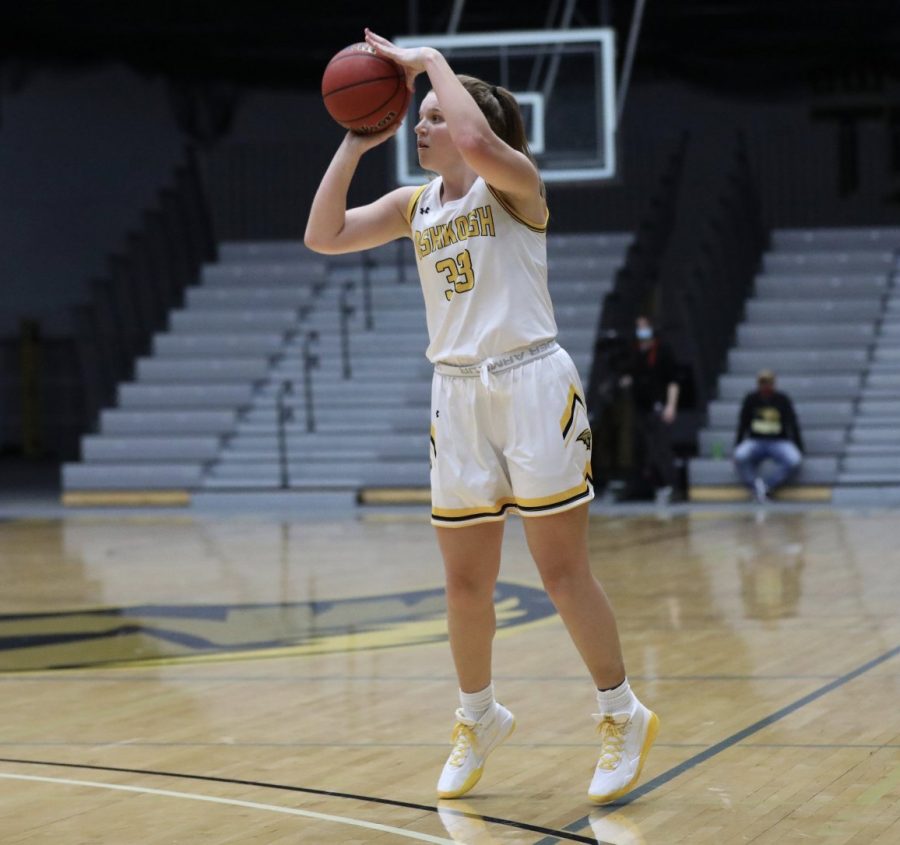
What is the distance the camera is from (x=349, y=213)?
454cm

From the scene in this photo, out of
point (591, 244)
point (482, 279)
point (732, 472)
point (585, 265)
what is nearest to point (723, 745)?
point (482, 279)

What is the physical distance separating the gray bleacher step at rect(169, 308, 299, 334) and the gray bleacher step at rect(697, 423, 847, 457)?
17.4ft

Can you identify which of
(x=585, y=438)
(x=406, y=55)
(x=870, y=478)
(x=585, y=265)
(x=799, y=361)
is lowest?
(x=870, y=478)

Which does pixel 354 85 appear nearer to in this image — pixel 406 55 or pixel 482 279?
pixel 406 55

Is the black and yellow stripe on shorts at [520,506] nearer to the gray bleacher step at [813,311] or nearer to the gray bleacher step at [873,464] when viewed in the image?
the gray bleacher step at [873,464]

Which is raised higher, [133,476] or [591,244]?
[591,244]

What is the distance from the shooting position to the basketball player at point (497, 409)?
4.19 meters

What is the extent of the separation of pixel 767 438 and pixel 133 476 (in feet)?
20.8

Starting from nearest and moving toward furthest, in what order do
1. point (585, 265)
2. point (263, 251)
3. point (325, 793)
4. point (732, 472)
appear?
point (325, 793)
point (732, 472)
point (585, 265)
point (263, 251)

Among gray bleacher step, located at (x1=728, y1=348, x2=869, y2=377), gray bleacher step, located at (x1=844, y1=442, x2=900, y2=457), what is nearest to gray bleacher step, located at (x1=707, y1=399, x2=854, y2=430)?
gray bleacher step, located at (x1=844, y1=442, x2=900, y2=457)

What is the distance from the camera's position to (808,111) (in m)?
20.7

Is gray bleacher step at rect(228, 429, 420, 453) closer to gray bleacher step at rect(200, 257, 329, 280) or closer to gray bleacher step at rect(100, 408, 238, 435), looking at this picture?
gray bleacher step at rect(100, 408, 238, 435)

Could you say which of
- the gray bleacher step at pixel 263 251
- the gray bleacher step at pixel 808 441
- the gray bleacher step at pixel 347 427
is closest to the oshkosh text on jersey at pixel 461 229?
the gray bleacher step at pixel 808 441

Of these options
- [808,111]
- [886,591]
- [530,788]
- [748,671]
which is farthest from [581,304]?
[530,788]
